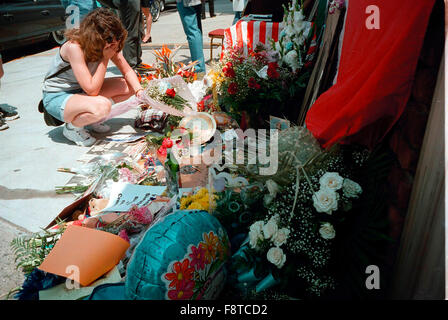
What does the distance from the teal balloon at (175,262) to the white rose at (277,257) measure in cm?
27

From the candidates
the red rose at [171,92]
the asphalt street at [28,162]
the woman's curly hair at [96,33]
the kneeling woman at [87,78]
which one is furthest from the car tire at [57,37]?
the red rose at [171,92]

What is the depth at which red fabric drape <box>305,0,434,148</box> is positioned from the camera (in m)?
1.16

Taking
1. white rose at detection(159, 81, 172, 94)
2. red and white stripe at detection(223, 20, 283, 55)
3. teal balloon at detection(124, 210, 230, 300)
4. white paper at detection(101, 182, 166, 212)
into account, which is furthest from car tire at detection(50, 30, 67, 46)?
teal balloon at detection(124, 210, 230, 300)

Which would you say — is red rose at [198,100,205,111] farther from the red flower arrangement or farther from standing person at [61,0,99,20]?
standing person at [61,0,99,20]

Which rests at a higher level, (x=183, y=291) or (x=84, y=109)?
(x=84, y=109)

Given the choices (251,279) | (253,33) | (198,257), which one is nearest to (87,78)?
(253,33)

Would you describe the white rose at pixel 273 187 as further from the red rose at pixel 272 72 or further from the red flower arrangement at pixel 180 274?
the red rose at pixel 272 72

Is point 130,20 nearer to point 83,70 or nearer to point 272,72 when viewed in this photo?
point 83,70

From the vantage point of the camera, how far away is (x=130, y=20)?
4742mm

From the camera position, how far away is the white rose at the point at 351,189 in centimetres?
125

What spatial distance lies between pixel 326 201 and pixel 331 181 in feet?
0.28

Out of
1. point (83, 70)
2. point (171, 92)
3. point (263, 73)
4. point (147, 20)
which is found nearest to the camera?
point (263, 73)

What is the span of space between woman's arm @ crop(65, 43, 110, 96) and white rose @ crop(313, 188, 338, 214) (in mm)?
2670
